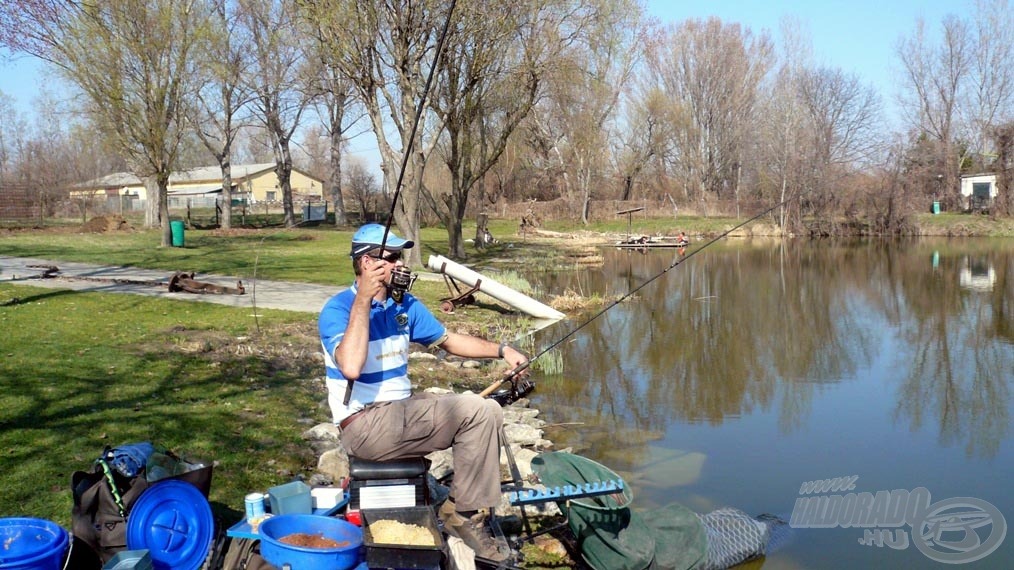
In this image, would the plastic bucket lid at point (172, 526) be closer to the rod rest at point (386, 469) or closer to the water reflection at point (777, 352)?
the rod rest at point (386, 469)

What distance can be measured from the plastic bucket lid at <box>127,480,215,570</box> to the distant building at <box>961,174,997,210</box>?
4213 cm

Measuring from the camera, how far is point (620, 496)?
176 inches

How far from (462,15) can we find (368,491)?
46.5ft

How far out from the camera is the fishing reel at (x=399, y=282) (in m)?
4.01

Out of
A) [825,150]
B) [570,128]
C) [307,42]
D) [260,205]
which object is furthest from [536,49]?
[260,205]

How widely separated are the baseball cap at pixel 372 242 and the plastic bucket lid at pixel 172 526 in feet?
4.26

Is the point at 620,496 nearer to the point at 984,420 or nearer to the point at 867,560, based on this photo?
Answer: the point at 867,560

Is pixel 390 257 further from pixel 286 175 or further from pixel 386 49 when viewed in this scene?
pixel 286 175

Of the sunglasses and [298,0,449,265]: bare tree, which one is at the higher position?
[298,0,449,265]: bare tree

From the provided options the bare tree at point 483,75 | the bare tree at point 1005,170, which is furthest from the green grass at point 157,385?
the bare tree at point 1005,170

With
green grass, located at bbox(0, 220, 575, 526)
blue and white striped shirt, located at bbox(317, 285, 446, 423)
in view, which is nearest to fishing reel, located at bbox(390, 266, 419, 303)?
blue and white striped shirt, located at bbox(317, 285, 446, 423)

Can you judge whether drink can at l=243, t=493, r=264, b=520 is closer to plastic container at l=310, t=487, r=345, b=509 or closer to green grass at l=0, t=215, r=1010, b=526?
plastic container at l=310, t=487, r=345, b=509

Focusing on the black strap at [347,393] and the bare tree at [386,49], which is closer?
the black strap at [347,393]

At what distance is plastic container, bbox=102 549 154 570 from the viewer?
3.35 meters
